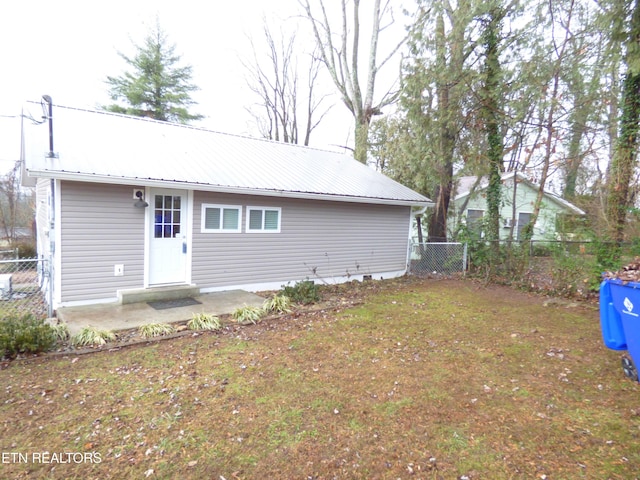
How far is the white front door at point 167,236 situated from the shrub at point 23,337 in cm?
251

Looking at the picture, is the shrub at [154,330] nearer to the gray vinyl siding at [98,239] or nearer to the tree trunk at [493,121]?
the gray vinyl siding at [98,239]

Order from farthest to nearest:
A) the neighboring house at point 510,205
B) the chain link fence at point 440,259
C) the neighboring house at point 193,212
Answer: the neighboring house at point 510,205, the chain link fence at point 440,259, the neighboring house at point 193,212

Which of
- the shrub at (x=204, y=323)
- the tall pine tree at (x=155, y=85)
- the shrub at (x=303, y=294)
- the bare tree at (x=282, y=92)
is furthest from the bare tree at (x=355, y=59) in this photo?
the shrub at (x=204, y=323)

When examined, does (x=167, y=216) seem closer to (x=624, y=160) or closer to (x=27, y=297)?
(x=27, y=297)

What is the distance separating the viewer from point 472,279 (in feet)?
34.4

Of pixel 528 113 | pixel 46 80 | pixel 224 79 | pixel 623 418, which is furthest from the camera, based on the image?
pixel 224 79

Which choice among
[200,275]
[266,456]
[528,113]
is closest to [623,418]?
[266,456]

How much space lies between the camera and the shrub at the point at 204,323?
544cm

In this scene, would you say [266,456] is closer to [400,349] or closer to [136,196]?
[400,349]

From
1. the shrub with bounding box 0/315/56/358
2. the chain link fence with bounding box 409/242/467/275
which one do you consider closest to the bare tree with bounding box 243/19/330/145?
the chain link fence with bounding box 409/242/467/275

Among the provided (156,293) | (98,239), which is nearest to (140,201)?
(98,239)

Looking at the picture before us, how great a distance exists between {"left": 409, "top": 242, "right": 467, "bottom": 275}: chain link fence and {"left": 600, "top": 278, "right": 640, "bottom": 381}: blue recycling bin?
6.84 m

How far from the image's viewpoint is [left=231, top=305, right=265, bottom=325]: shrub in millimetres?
5938

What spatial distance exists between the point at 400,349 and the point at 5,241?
17.7m
